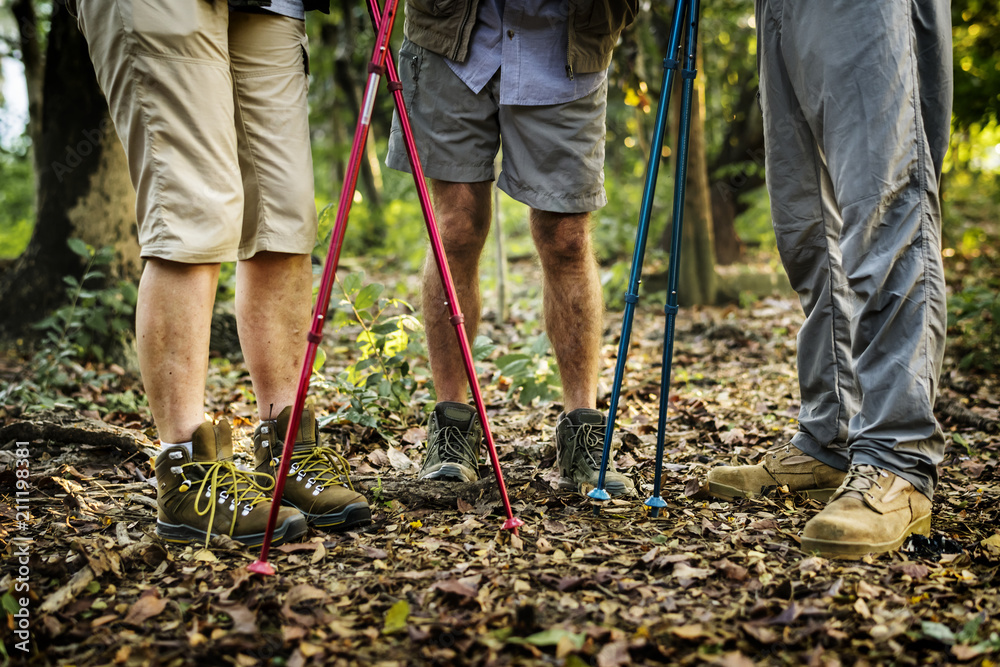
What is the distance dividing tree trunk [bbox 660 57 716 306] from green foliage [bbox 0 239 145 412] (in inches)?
193

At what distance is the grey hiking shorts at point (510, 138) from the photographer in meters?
2.65

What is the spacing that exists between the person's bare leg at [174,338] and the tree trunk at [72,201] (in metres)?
2.89

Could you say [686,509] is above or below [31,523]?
above

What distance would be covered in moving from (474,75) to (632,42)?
12.9 ft

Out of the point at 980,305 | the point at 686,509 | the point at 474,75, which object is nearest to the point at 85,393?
the point at 474,75

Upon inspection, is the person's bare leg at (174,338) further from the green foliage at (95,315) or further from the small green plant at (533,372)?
the green foliage at (95,315)

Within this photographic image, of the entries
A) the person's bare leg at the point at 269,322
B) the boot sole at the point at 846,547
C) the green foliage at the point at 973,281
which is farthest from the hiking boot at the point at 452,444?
the green foliage at the point at 973,281

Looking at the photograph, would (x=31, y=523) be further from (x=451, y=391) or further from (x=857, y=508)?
(x=857, y=508)

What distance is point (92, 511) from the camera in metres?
2.39

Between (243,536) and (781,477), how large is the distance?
183cm

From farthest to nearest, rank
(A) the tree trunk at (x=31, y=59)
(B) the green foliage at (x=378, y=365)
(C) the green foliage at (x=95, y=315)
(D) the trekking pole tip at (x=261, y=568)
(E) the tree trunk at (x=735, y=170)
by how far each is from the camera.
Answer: (E) the tree trunk at (x=735, y=170), (A) the tree trunk at (x=31, y=59), (C) the green foliage at (x=95, y=315), (B) the green foliage at (x=378, y=365), (D) the trekking pole tip at (x=261, y=568)
